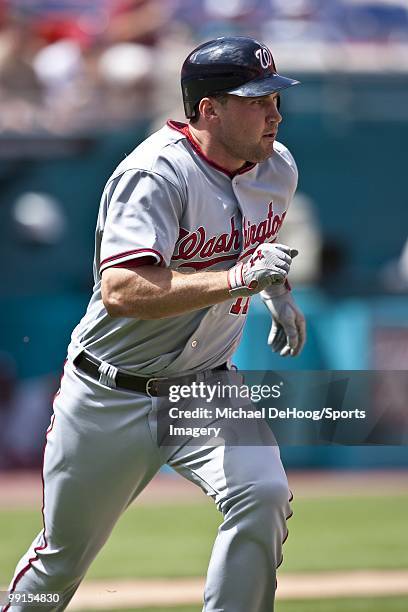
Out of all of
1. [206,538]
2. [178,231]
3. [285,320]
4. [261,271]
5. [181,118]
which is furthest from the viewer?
[181,118]

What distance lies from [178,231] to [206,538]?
13.9 ft

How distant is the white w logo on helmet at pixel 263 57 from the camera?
359 cm

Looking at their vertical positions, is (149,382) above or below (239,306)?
below

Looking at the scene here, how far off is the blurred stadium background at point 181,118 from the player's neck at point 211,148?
19.8 feet

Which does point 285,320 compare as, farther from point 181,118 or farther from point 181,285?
point 181,118

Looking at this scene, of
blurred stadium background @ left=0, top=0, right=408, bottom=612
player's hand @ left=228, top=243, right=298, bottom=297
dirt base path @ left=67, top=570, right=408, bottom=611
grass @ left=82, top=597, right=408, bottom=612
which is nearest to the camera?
player's hand @ left=228, top=243, right=298, bottom=297

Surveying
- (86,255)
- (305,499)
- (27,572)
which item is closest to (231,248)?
(27,572)

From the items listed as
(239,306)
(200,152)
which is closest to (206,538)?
(239,306)

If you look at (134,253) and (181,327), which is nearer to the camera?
(134,253)

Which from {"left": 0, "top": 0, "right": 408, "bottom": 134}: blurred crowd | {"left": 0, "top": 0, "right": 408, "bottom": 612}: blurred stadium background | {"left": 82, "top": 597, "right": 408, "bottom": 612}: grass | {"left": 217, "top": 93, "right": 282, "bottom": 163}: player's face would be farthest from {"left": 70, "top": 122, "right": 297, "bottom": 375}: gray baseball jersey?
{"left": 0, "top": 0, "right": 408, "bottom": 134}: blurred crowd

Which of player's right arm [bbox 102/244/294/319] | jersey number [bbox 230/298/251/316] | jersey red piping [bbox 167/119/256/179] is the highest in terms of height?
jersey red piping [bbox 167/119/256/179]

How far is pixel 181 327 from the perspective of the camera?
3678 millimetres

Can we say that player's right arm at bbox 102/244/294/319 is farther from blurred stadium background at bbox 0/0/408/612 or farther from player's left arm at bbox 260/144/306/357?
blurred stadium background at bbox 0/0/408/612

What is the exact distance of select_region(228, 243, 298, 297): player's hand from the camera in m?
3.25
